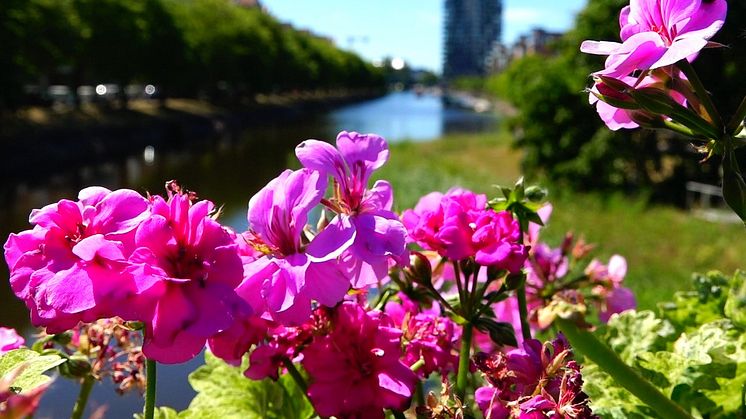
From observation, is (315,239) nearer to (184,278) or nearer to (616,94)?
(184,278)

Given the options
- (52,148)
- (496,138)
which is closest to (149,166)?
(52,148)

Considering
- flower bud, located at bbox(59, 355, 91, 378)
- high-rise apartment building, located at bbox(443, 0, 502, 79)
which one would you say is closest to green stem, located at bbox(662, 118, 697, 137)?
flower bud, located at bbox(59, 355, 91, 378)

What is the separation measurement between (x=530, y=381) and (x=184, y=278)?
357mm

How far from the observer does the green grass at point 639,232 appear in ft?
33.0

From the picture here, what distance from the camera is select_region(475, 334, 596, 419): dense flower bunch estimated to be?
0.68 meters

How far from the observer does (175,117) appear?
3478cm

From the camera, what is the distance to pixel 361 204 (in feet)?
2.67

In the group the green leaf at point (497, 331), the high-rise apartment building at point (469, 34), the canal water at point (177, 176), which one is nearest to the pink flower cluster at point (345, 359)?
the green leaf at point (497, 331)

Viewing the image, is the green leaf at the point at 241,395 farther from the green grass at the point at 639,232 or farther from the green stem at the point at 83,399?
the green grass at the point at 639,232

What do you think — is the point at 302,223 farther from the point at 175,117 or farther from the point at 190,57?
the point at 190,57

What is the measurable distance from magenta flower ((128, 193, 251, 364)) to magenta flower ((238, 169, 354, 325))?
3 centimetres

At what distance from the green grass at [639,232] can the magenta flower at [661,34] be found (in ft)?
17.7

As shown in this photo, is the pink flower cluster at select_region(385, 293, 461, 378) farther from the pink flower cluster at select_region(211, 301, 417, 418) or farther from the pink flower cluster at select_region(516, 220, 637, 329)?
the pink flower cluster at select_region(516, 220, 637, 329)

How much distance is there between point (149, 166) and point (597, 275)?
2448 centimetres
